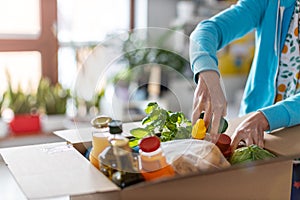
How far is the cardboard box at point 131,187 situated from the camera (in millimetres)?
706

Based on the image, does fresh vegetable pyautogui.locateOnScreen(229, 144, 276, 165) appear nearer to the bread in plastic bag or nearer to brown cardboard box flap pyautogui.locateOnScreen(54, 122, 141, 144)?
the bread in plastic bag

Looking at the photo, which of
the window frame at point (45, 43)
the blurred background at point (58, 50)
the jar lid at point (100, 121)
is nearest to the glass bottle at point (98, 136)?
the jar lid at point (100, 121)

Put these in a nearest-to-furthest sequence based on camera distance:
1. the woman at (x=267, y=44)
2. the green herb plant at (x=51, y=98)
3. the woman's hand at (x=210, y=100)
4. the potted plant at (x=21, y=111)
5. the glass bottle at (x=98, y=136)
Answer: the glass bottle at (x=98, y=136)
the woman's hand at (x=210, y=100)
the woman at (x=267, y=44)
the potted plant at (x=21, y=111)
the green herb plant at (x=51, y=98)

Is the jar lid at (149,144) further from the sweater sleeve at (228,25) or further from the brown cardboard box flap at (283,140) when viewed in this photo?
the sweater sleeve at (228,25)

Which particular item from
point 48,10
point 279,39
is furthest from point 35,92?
point 279,39

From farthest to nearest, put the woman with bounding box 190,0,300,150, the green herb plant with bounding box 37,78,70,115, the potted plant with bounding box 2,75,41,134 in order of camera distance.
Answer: the green herb plant with bounding box 37,78,70,115 < the potted plant with bounding box 2,75,41,134 < the woman with bounding box 190,0,300,150

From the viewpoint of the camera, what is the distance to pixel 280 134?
1010 mm

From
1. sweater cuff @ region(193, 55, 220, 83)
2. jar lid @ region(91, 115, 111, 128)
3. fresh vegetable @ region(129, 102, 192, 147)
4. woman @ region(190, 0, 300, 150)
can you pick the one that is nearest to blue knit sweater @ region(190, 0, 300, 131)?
woman @ region(190, 0, 300, 150)

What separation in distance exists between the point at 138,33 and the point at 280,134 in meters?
0.39

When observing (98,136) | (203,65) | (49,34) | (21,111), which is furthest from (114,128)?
(49,34)

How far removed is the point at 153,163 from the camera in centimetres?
76

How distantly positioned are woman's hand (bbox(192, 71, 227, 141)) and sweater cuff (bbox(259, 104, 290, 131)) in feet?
0.46

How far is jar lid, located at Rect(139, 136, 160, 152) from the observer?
30.3 inches

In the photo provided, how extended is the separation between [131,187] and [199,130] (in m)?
0.24
